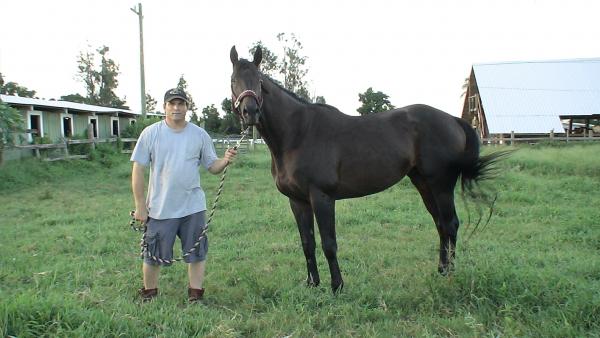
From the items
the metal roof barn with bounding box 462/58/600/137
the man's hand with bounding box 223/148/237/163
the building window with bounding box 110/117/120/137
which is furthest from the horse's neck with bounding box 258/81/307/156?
the metal roof barn with bounding box 462/58/600/137

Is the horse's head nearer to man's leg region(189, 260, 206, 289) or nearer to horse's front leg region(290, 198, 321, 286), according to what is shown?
horse's front leg region(290, 198, 321, 286)

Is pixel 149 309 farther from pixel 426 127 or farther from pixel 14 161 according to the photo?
pixel 14 161

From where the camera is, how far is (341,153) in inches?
146

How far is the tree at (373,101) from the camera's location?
39.5 metres

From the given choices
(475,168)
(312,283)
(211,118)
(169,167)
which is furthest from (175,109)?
(211,118)

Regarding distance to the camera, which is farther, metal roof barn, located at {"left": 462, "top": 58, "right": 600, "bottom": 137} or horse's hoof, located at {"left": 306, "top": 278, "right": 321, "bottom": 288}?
metal roof barn, located at {"left": 462, "top": 58, "right": 600, "bottom": 137}

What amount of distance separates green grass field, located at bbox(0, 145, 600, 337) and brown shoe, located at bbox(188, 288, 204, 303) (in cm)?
10

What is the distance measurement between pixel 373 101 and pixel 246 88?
38390 mm

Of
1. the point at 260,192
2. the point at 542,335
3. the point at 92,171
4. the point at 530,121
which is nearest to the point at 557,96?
the point at 530,121

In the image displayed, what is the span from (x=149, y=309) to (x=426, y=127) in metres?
2.87

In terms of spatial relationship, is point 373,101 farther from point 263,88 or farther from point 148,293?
point 148,293

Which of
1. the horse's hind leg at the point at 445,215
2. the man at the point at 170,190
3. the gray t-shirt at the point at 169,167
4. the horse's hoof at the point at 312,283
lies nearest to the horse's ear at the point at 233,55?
the man at the point at 170,190

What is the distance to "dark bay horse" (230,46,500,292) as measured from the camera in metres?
3.53

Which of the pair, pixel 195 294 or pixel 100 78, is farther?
pixel 100 78
